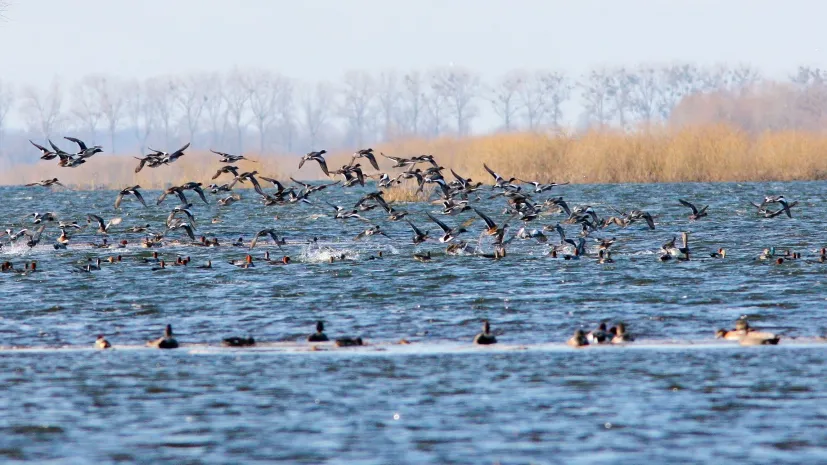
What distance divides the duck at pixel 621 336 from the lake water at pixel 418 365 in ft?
1.47

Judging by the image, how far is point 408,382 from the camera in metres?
16.9

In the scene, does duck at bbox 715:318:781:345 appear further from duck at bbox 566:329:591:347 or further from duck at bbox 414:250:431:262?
duck at bbox 414:250:431:262

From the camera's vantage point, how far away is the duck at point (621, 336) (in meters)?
20.0

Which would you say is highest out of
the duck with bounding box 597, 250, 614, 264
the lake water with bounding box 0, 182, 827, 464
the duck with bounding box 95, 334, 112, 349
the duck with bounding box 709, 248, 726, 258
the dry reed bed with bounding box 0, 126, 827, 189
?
the dry reed bed with bounding box 0, 126, 827, 189

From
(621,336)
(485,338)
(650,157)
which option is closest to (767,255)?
(621,336)

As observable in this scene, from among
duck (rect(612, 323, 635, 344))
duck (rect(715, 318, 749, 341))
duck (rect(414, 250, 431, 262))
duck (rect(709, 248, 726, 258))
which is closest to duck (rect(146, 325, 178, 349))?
duck (rect(612, 323, 635, 344))

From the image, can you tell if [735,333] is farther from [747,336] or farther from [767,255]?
[767,255]

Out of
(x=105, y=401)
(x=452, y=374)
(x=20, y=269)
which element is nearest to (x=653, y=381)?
(x=452, y=374)

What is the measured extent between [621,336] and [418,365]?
137 inches

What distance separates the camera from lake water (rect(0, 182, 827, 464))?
13672 mm

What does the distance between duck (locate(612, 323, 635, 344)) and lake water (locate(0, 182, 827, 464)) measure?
17.6 inches

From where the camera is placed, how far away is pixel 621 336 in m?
20.1

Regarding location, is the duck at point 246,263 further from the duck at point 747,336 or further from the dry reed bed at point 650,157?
the dry reed bed at point 650,157

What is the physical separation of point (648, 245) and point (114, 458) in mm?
27895
